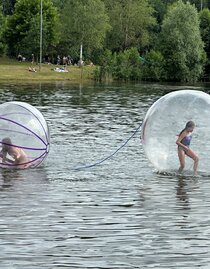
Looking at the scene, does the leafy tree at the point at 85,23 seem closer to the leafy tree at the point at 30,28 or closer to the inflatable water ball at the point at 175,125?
the leafy tree at the point at 30,28

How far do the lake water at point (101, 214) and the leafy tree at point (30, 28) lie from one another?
8507cm

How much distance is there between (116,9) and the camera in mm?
119875

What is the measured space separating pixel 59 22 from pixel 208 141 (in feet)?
315

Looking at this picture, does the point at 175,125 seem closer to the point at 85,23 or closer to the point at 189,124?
the point at 189,124

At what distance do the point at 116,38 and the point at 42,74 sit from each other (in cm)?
2622

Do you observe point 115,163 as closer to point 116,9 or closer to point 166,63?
point 166,63

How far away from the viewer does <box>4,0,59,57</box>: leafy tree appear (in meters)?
111

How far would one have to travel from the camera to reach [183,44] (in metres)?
107

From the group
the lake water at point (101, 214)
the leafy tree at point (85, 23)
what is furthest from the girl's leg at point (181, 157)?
the leafy tree at point (85, 23)

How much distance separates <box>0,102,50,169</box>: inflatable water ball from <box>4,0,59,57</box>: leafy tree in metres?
89.5

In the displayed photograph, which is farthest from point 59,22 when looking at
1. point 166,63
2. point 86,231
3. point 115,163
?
point 86,231

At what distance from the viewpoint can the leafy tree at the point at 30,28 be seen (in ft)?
363

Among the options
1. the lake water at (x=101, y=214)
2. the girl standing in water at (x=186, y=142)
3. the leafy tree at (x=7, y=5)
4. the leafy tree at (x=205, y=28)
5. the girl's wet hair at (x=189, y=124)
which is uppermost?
the leafy tree at (x=7, y=5)

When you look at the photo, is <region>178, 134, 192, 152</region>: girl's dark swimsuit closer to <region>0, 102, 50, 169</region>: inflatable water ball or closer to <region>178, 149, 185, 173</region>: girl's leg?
<region>178, 149, 185, 173</region>: girl's leg
